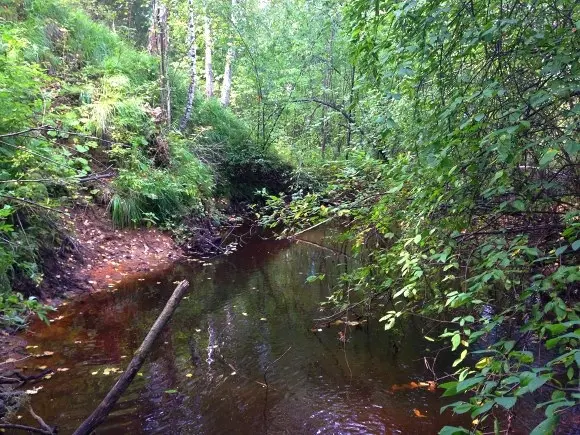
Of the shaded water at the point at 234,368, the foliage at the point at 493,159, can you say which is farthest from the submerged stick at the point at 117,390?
the foliage at the point at 493,159

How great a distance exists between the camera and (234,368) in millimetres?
4926

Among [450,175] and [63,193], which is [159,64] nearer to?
[63,193]

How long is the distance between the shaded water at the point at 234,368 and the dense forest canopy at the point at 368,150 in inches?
23.7

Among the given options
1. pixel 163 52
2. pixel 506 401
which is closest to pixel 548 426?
pixel 506 401

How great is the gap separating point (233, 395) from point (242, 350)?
0.96m

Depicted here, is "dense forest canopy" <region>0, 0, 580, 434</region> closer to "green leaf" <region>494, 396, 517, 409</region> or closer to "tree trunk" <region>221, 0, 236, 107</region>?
"green leaf" <region>494, 396, 517, 409</region>

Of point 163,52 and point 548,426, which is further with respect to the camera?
point 163,52

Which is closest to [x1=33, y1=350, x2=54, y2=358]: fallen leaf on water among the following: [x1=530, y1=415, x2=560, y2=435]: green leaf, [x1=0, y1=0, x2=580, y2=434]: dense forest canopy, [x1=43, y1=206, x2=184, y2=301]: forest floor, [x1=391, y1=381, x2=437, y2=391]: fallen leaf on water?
[x1=0, y1=0, x2=580, y2=434]: dense forest canopy

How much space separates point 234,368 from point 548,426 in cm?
408

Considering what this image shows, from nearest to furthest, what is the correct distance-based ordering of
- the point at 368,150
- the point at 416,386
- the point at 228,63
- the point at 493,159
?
the point at 493,159, the point at 416,386, the point at 368,150, the point at 228,63

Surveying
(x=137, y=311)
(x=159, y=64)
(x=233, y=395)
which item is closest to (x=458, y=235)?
(x=233, y=395)

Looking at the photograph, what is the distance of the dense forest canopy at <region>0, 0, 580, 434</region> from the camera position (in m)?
2.29

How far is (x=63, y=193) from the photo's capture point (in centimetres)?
792

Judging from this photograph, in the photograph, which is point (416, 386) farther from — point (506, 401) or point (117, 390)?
point (506, 401)
